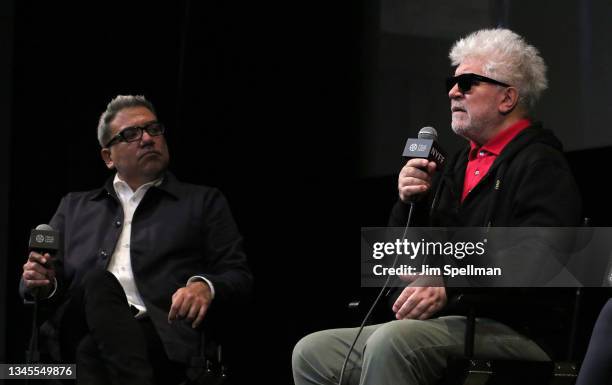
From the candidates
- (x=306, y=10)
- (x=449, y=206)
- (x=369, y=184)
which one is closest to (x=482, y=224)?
(x=449, y=206)

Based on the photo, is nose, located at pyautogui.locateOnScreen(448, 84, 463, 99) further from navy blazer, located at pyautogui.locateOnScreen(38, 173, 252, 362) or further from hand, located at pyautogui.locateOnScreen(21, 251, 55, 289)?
hand, located at pyautogui.locateOnScreen(21, 251, 55, 289)

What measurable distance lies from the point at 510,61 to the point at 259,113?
1832 mm

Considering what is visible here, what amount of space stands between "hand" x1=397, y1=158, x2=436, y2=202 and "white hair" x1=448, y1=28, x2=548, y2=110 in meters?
0.53

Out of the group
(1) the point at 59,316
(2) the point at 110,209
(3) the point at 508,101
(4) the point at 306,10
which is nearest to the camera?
(3) the point at 508,101

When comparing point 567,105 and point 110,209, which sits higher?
point 567,105

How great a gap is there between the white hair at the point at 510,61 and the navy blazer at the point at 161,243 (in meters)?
1.17

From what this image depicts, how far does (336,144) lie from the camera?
14.2 ft

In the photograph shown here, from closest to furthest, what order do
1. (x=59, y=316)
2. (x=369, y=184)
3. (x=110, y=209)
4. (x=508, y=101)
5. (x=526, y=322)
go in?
(x=526, y=322) < (x=508, y=101) < (x=59, y=316) < (x=110, y=209) < (x=369, y=184)

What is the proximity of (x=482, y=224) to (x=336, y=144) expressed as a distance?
5.52 feet

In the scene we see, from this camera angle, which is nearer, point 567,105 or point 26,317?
point 567,105

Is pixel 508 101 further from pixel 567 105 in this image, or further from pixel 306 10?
pixel 306 10

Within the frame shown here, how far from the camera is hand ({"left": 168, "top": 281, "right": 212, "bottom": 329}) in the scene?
122 inches

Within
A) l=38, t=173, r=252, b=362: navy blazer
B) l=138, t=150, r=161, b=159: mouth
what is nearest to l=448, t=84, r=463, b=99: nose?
l=38, t=173, r=252, b=362: navy blazer

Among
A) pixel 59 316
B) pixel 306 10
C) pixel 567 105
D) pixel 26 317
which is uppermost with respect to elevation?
pixel 306 10
